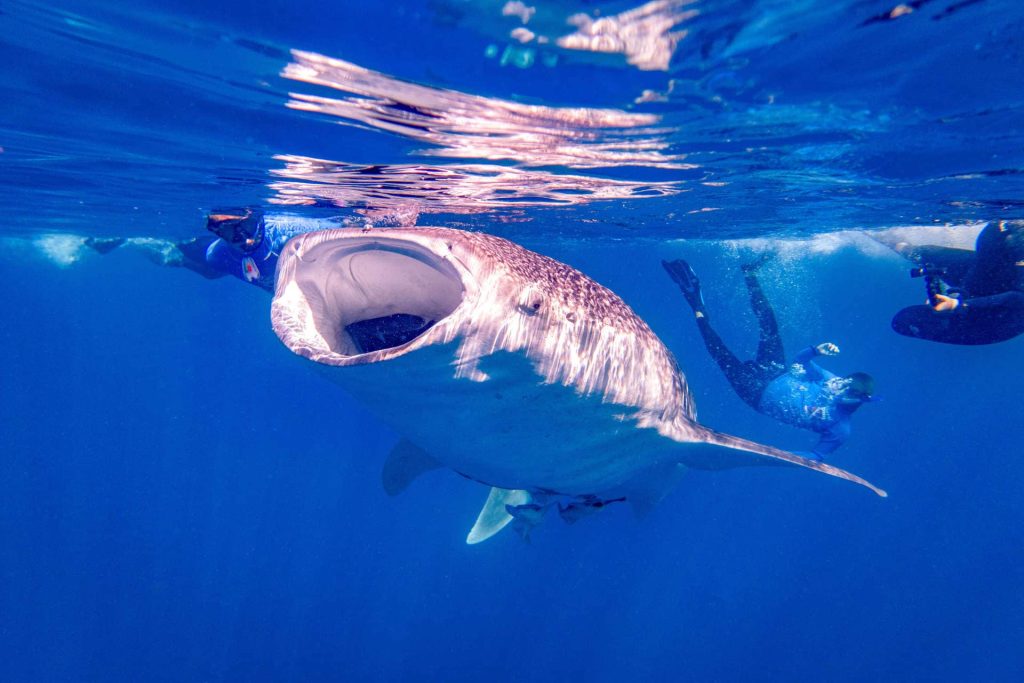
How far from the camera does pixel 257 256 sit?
961 cm

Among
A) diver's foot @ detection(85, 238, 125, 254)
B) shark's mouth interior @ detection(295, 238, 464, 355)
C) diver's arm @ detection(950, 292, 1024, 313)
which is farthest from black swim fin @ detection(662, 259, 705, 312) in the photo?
diver's foot @ detection(85, 238, 125, 254)

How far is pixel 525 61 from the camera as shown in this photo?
527 cm

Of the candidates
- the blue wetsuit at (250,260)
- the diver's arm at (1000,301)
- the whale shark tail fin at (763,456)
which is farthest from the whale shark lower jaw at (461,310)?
the diver's arm at (1000,301)

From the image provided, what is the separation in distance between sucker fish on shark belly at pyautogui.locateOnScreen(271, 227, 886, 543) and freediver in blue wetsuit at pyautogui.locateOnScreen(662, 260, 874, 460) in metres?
7.62

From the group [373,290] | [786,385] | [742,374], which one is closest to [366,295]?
[373,290]

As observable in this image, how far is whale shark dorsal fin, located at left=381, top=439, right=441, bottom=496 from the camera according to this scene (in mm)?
6289

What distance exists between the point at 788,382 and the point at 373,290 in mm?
11494

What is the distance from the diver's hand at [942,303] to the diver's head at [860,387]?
8.14ft

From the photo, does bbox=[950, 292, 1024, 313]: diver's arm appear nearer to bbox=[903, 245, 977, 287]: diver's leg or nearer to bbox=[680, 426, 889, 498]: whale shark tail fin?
bbox=[903, 245, 977, 287]: diver's leg

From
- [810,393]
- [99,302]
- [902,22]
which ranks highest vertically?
[902,22]

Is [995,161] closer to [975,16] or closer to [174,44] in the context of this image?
[975,16]

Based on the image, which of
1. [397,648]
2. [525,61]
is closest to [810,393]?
[525,61]

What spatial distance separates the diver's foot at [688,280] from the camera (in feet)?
46.3

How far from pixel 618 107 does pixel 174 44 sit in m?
4.52
